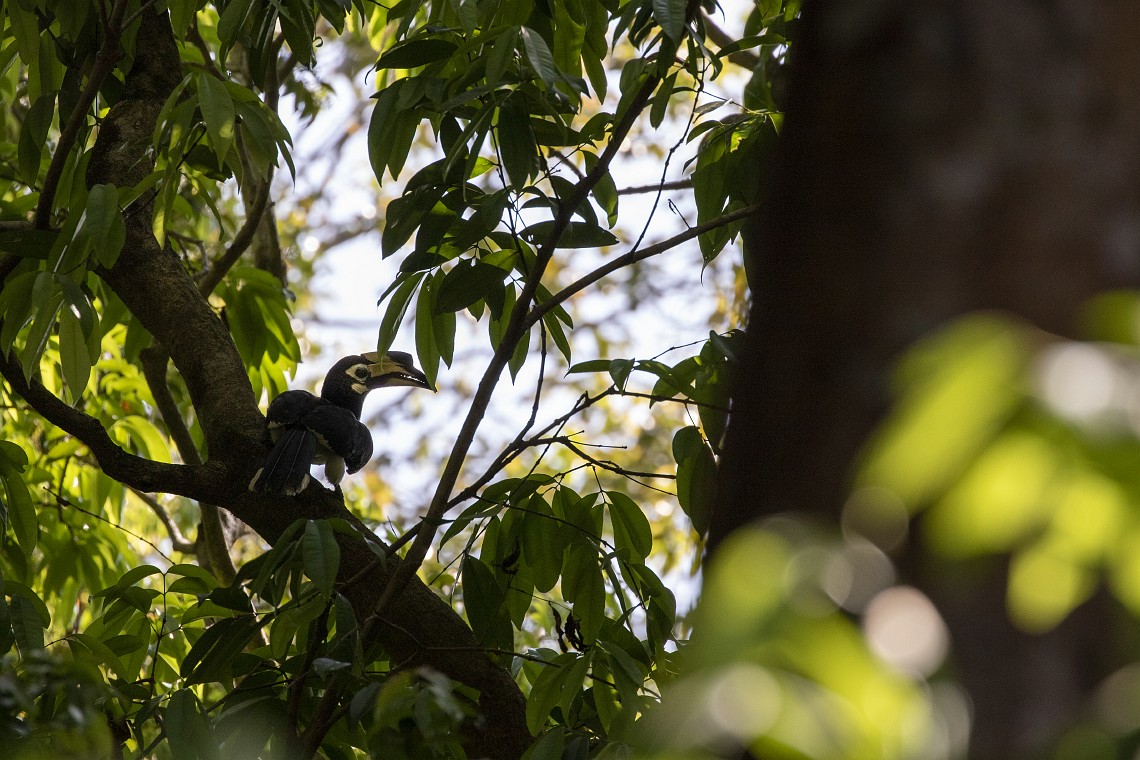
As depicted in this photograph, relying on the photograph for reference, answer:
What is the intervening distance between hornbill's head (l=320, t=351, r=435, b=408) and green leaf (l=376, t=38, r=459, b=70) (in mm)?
2107

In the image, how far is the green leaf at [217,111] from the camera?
5.72 ft

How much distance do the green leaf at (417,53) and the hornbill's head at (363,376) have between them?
2.11 meters

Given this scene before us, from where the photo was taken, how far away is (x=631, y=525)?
2035mm

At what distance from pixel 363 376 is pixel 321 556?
97.1 inches

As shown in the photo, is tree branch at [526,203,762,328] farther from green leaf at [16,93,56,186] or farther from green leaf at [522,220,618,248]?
green leaf at [16,93,56,186]

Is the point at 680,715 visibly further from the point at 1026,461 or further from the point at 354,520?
the point at 354,520

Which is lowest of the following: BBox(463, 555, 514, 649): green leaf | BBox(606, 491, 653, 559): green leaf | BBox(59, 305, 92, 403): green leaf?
BBox(463, 555, 514, 649): green leaf

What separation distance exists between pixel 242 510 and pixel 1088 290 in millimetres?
2063

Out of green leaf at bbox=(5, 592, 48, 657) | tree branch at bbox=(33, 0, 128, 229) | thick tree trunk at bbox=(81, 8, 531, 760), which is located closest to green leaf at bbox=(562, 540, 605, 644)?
thick tree trunk at bbox=(81, 8, 531, 760)

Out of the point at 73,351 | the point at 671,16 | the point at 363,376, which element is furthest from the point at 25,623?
the point at 363,376

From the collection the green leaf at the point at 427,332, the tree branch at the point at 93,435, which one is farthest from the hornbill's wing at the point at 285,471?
the green leaf at the point at 427,332

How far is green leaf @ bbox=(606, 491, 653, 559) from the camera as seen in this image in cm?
203

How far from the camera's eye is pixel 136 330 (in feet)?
9.04

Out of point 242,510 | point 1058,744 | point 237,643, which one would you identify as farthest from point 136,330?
point 1058,744
